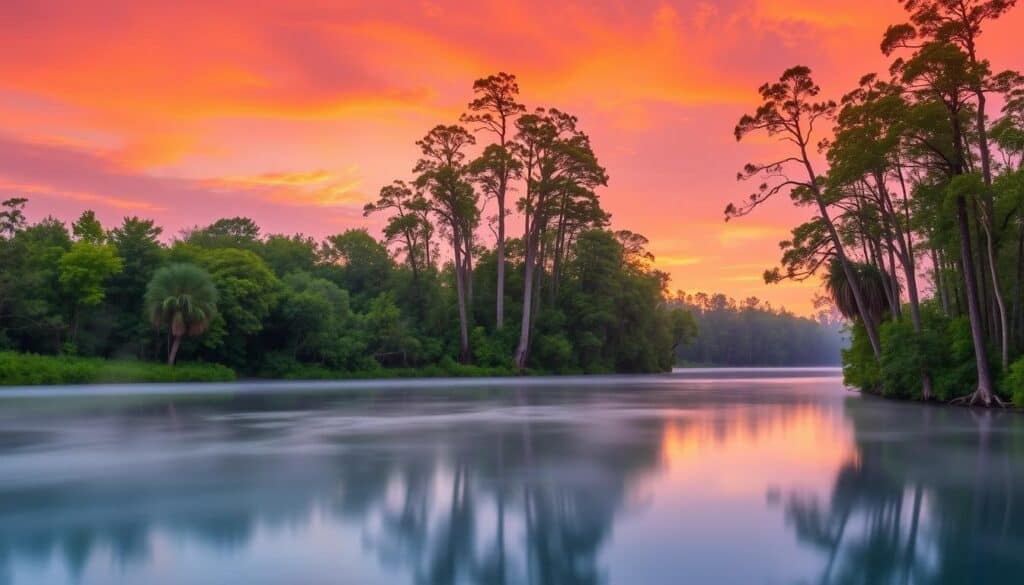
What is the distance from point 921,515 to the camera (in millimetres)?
6645

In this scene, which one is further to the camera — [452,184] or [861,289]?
[452,184]

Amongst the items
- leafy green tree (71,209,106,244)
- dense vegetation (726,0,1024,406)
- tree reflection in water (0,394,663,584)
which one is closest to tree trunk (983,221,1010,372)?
dense vegetation (726,0,1024,406)

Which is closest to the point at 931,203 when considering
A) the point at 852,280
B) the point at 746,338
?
the point at 852,280

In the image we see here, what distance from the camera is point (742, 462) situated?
982cm

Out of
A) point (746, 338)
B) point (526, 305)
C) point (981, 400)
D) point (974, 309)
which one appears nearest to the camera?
point (974, 309)

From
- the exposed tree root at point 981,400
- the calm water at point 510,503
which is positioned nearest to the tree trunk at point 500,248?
the exposed tree root at point 981,400

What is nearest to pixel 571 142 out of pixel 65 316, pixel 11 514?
pixel 65 316

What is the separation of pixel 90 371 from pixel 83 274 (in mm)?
5659

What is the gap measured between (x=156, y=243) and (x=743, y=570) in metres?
43.2

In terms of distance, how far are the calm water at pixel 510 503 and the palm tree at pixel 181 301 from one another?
21621mm

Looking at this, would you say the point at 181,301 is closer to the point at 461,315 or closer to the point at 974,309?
the point at 461,315

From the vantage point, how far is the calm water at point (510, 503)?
16.5ft

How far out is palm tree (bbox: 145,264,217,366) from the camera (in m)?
35.4

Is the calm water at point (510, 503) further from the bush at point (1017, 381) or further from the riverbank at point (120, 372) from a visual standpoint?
the riverbank at point (120, 372)
